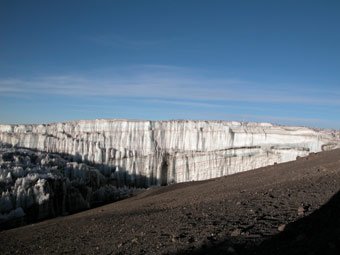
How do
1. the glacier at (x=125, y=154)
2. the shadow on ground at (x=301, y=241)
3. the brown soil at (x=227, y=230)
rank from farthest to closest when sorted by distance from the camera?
the glacier at (x=125, y=154) → the brown soil at (x=227, y=230) → the shadow on ground at (x=301, y=241)

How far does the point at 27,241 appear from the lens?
9.23 m

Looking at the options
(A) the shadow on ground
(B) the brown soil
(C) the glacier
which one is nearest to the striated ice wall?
(C) the glacier

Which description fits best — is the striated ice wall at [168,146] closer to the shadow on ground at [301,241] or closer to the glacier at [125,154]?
the glacier at [125,154]

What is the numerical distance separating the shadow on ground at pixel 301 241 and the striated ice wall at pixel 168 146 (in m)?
24.6

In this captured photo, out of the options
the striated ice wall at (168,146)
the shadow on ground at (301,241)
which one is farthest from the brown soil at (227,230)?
the striated ice wall at (168,146)

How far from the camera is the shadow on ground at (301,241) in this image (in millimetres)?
4137

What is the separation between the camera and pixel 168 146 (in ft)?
119

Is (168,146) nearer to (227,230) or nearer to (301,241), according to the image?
(227,230)

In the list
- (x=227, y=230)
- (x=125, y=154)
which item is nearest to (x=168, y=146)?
(x=125, y=154)

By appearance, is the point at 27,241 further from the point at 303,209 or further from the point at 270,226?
the point at 303,209

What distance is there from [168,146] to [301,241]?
104ft

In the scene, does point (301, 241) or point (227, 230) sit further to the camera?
point (227, 230)

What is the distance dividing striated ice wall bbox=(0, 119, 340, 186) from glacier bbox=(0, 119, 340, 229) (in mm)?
100

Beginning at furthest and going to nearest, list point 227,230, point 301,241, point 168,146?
point 168,146, point 227,230, point 301,241
